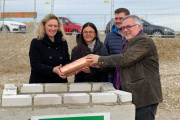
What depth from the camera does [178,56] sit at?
1168 centimetres

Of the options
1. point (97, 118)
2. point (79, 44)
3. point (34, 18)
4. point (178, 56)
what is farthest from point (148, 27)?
point (97, 118)

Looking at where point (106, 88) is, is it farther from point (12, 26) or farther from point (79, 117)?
point (12, 26)

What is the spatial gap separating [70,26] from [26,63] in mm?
3280

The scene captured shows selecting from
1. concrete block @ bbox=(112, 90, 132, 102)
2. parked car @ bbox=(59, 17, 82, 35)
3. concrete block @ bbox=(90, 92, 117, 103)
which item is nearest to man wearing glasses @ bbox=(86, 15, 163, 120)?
concrete block @ bbox=(112, 90, 132, 102)

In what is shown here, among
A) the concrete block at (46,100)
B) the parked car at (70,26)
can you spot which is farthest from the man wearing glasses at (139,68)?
the parked car at (70,26)

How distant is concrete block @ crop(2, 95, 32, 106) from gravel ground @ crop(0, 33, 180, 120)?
474 centimetres

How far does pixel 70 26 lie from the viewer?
42.1ft

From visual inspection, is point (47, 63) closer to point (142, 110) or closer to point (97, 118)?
point (97, 118)

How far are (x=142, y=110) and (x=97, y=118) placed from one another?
515 millimetres

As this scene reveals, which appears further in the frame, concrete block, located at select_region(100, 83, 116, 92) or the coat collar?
the coat collar

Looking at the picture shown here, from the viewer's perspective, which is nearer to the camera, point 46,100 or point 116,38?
point 46,100

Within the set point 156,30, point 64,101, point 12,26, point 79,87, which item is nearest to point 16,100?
point 64,101

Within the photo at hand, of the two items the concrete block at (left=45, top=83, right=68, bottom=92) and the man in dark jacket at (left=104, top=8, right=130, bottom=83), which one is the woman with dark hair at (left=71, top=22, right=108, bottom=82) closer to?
the man in dark jacket at (left=104, top=8, right=130, bottom=83)

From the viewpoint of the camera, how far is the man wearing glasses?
252 centimetres
